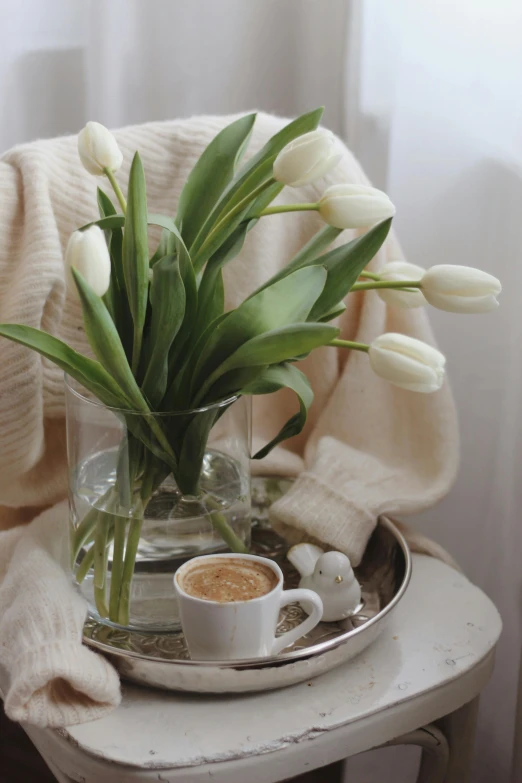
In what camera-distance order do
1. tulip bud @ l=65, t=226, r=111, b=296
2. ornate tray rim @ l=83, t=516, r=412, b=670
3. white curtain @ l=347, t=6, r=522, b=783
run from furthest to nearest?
1. white curtain @ l=347, t=6, r=522, b=783
2. ornate tray rim @ l=83, t=516, r=412, b=670
3. tulip bud @ l=65, t=226, r=111, b=296

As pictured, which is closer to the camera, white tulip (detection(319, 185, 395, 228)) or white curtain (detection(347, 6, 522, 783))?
white tulip (detection(319, 185, 395, 228))

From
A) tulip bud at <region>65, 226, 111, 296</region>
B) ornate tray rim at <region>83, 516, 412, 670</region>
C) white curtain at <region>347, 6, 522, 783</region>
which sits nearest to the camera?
tulip bud at <region>65, 226, 111, 296</region>

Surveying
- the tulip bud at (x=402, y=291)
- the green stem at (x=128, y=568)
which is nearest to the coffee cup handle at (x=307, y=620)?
the green stem at (x=128, y=568)

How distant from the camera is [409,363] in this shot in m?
0.53

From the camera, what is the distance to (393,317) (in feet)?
2.58

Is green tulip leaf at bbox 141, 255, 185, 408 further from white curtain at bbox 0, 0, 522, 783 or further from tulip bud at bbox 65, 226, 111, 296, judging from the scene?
white curtain at bbox 0, 0, 522, 783

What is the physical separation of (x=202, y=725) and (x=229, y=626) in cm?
7

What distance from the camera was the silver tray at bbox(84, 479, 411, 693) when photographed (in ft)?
1.79

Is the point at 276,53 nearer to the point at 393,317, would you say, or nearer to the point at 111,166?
the point at 393,317

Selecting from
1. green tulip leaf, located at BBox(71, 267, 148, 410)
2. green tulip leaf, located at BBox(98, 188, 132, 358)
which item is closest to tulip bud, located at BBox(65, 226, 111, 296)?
green tulip leaf, located at BBox(71, 267, 148, 410)

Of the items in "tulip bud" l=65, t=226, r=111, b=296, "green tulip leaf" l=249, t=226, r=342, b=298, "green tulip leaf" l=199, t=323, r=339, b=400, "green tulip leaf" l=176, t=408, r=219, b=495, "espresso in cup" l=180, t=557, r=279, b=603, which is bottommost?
"espresso in cup" l=180, t=557, r=279, b=603

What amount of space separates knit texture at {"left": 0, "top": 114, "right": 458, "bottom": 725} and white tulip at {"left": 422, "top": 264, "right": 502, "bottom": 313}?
0.77ft

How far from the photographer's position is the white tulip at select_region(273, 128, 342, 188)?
49 centimetres

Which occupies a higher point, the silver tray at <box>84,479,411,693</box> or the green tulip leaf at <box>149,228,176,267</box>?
the green tulip leaf at <box>149,228,176,267</box>
